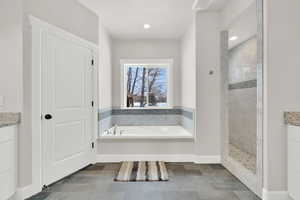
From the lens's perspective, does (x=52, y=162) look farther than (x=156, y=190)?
Yes

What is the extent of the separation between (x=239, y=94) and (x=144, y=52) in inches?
102

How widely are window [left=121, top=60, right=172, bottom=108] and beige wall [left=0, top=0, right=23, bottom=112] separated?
3200mm

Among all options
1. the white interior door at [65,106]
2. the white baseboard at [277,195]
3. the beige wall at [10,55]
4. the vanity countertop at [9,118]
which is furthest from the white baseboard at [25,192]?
the white baseboard at [277,195]

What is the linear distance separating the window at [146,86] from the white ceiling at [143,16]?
0.86m

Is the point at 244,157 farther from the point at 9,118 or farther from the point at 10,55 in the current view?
the point at 10,55

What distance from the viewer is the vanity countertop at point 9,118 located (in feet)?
7.51

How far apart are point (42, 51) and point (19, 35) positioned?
14.6 inches

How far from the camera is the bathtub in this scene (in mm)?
3941

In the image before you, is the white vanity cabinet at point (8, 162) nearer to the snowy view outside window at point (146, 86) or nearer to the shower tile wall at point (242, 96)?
the shower tile wall at point (242, 96)

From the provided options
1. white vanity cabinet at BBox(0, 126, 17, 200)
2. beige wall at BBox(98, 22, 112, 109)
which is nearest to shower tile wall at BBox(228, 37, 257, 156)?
beige wall at BBox(98, 22, 112, 109)

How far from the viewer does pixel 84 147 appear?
3623 mm

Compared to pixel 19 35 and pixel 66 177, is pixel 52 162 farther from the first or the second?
pixel 19 35

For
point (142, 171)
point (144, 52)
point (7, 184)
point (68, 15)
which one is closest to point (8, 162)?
point (7, 184)

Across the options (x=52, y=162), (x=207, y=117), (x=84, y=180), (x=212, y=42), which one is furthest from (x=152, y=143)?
(x=212, y=42)
